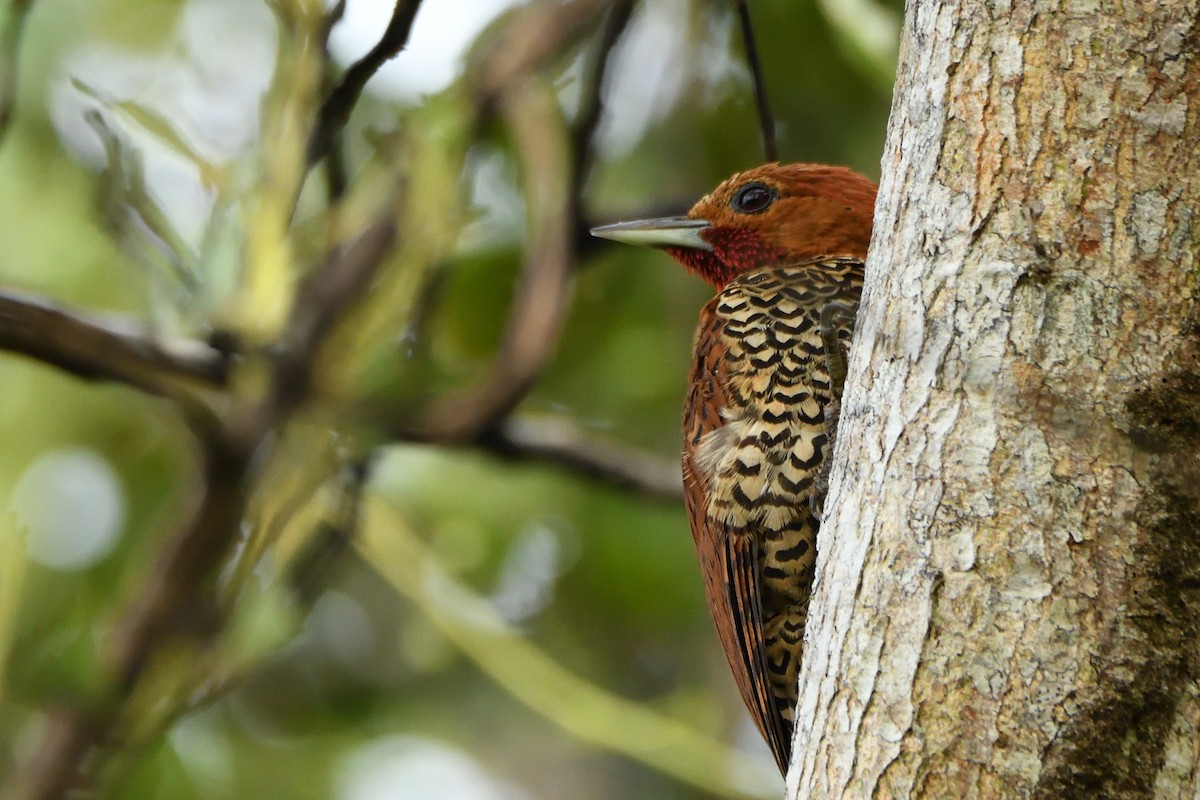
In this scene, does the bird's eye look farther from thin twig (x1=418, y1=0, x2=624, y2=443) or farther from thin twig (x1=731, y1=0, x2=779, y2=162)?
thin twig (x1=418, y1=0, x2=624, y2=443)

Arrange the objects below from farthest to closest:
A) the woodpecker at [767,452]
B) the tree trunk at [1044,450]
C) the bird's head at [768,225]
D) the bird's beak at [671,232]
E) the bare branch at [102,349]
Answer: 1. the bird's beak at [671,232]
2. the bird's head at [768,225]
3. the woodpecker at [767,452]
4. the bare branch at [102,349]
5. the tree trunk at [1044,450]

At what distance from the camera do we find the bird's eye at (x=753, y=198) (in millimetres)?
3207

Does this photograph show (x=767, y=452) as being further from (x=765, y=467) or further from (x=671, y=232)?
(x=671, y=232)

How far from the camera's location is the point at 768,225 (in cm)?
318

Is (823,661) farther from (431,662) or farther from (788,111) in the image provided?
(788,111)

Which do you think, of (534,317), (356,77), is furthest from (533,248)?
(356,77)

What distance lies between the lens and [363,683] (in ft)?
19.2

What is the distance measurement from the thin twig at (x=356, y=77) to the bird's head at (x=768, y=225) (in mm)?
821

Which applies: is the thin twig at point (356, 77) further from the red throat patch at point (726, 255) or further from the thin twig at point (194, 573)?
the red throat patch at point (726, 255)

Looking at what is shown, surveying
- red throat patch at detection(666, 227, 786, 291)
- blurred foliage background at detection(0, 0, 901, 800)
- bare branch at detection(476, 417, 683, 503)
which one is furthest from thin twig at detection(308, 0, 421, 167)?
bare branch at detection(476, 417, 683, 503)

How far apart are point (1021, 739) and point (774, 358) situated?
4.08ft

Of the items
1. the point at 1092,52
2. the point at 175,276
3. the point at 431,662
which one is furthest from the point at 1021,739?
the point at 431,662

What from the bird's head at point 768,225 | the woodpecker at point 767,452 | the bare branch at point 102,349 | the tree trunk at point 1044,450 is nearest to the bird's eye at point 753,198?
the bird's head at point 768,225

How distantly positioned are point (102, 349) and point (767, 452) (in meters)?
1.24
